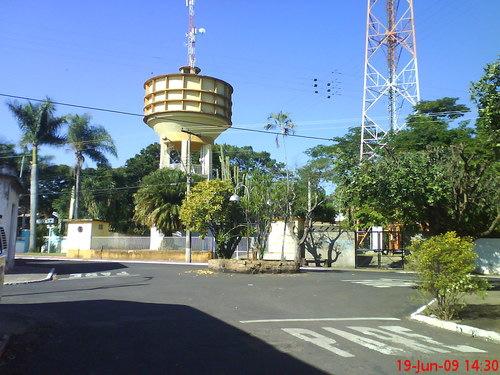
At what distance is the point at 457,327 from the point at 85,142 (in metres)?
46.2

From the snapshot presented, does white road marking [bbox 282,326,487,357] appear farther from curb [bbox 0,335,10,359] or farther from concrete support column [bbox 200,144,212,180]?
concrete support column [bbox 200,144,212,180]

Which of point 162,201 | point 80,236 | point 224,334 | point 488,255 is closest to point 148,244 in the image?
point 162,201

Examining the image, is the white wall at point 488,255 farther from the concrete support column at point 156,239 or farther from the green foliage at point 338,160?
the concrete support column at point 156,239

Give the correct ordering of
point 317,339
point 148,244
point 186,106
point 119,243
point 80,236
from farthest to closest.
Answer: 1. point 80,236
2. point 186,106
3. point 148,244
4. point 119,243
5. point 317,339

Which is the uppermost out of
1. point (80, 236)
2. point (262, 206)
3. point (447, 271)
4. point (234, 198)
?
point (234, 198)

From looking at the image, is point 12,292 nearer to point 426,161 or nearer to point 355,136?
point 426,161

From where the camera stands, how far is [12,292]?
53.9 ft

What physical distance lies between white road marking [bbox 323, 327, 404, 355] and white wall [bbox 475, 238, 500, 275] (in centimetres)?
2181

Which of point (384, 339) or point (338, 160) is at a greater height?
point (338, 160)

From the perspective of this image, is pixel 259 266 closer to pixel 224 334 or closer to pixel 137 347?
pixel 224 334

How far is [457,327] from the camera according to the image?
33.4 ft

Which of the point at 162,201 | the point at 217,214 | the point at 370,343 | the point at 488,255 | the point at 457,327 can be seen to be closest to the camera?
the point at 370,343

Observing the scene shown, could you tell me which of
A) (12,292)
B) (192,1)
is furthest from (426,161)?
(192,1)

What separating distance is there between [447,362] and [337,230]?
25.9 meters
